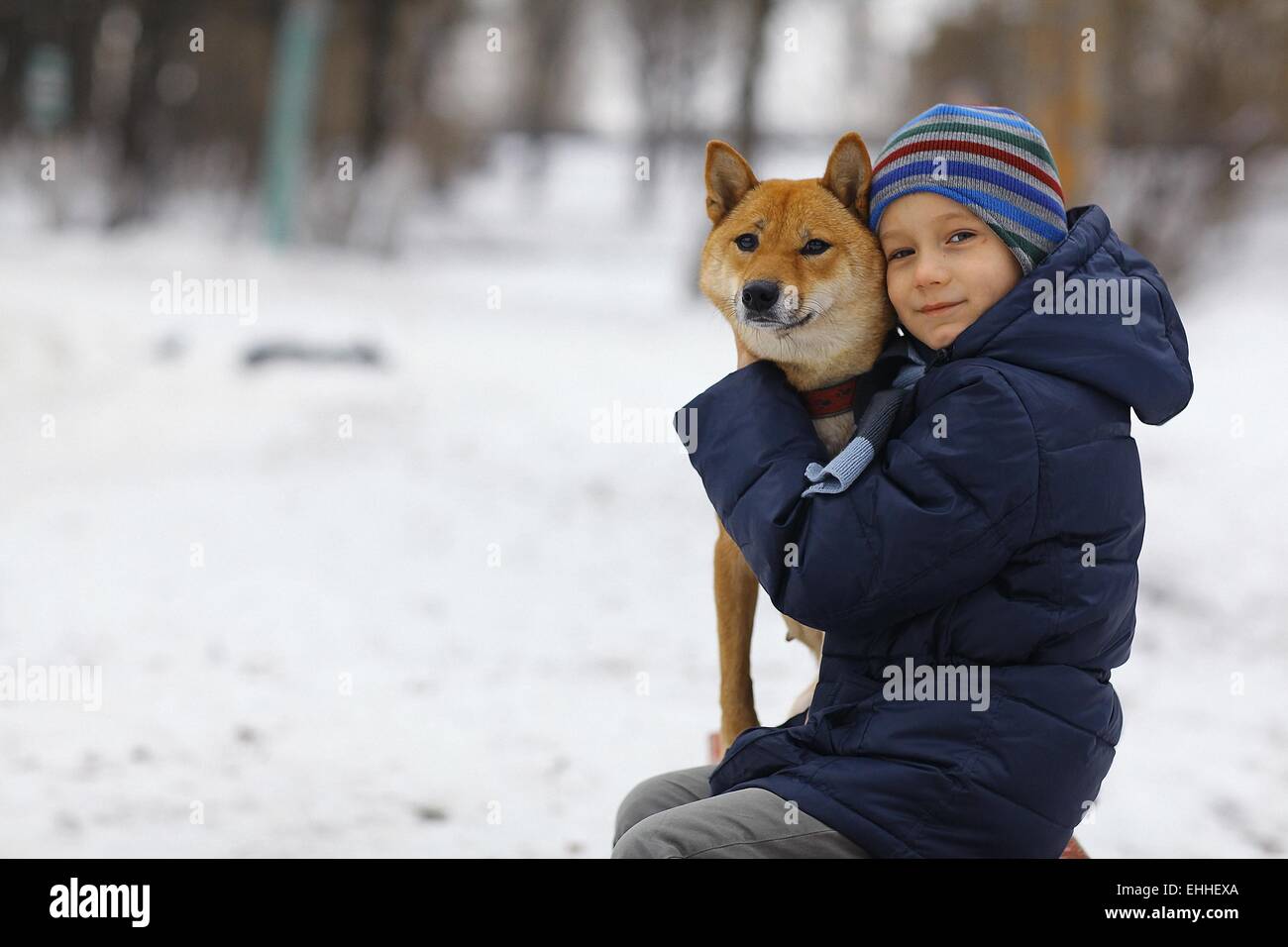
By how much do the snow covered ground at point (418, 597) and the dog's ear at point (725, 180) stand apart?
5.86ft

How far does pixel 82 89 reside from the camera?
2519cm

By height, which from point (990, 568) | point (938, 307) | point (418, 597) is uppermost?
point (938, 307)

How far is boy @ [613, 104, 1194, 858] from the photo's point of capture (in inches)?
71.5

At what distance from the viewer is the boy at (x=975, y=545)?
1.82 meters

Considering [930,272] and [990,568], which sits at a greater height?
[930,272]

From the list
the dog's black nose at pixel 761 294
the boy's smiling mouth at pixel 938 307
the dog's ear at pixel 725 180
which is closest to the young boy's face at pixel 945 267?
the boy's smiling mouth at pixel 938 307

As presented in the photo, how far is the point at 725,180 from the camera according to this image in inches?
92.1

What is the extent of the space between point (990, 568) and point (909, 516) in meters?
0.15

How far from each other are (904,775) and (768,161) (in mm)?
23027

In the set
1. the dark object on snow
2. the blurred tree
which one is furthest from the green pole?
the dark object on snow

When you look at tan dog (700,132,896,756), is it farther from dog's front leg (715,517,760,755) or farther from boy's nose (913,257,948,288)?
boy's nose (913,257,948,288)

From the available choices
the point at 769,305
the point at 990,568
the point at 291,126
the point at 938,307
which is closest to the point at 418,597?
the point at 769,305

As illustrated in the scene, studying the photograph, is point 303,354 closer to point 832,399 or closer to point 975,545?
point 832,399

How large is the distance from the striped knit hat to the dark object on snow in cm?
753
